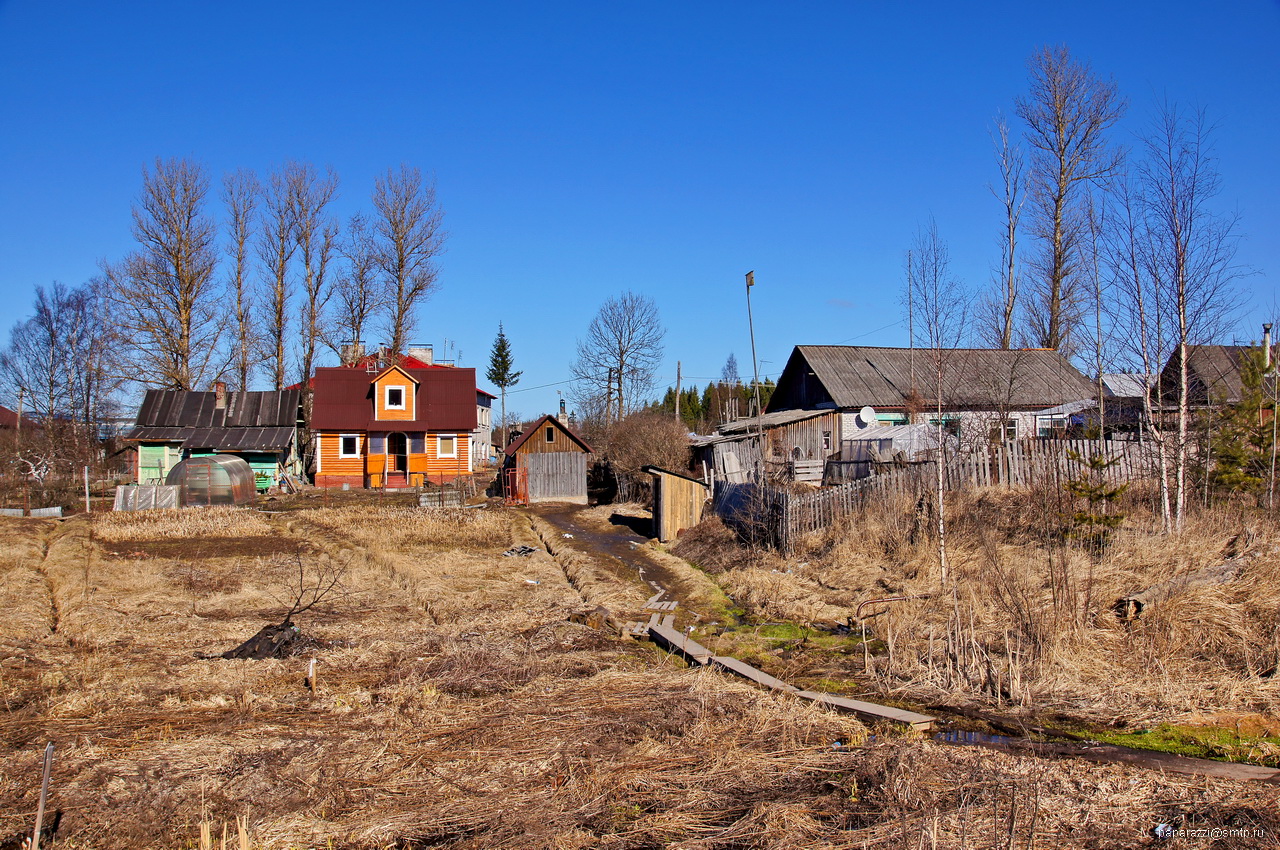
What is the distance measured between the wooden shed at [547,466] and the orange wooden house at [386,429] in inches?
174

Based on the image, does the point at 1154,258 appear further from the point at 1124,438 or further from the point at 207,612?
the point at 207,612

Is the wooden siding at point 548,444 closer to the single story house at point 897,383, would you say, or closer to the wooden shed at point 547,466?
the wooden shed at point 547,466

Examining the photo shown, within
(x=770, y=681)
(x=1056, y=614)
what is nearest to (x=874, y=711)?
(x=770, y=681)

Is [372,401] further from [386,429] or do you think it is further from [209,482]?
[209,482]

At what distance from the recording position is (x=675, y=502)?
19359 millimetres

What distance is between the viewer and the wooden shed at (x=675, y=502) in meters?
19.2

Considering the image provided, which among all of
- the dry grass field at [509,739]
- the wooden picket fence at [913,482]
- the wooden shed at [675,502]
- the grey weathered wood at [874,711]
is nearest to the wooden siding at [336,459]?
the wooden shed at [675,502]

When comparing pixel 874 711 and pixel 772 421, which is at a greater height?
pixel 772 421

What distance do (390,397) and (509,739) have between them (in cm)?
3044

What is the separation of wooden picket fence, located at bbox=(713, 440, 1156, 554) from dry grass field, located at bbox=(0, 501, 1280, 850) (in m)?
2.68

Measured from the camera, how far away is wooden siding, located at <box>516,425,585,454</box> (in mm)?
30859

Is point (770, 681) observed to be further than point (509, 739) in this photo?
Yes

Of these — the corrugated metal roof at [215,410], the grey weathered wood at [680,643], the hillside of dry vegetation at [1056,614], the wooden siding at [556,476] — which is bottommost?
the grey weathered wood at [680,643]

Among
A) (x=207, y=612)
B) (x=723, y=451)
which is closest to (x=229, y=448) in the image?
(x=723, y=451)
